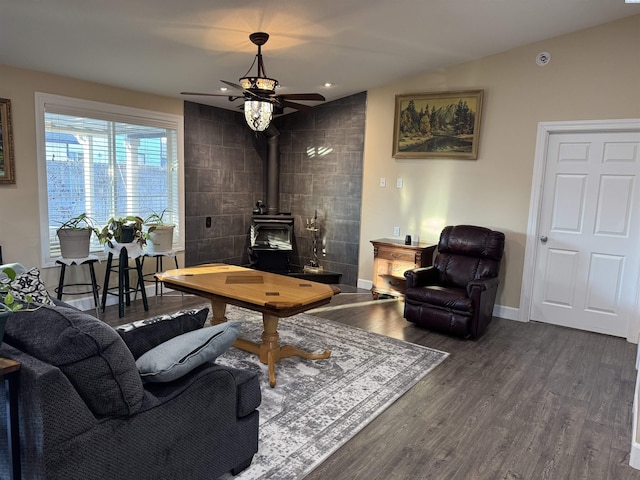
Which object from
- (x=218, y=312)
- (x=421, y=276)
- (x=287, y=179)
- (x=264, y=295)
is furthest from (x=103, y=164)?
(x=421, y=276)

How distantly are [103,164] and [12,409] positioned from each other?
373 centimetres

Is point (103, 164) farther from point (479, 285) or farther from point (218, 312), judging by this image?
point (479, 285)

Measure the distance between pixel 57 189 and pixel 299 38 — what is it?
271 cm

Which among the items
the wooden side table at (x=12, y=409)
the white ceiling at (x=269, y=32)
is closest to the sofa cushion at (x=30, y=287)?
the wooden side table at (x=12, y=409)

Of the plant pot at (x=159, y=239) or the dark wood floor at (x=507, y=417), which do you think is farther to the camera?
the plant pot at (x=159, y=239)

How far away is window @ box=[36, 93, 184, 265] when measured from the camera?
4.19 m

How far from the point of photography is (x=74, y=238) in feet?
13.5

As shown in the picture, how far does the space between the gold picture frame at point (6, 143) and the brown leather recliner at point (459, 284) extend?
12.2 feet

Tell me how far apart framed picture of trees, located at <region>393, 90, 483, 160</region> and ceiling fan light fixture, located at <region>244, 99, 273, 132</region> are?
92.7 inches

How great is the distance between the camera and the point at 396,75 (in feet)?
16.7

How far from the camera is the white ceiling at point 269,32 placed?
3057 millimetres

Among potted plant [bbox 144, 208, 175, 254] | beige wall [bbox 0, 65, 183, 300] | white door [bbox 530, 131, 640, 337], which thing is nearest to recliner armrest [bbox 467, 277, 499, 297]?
white door [bbox 530, 131, 640, 337]

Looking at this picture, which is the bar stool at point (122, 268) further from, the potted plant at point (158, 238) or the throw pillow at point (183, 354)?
the throw pillow at point (183, 354)

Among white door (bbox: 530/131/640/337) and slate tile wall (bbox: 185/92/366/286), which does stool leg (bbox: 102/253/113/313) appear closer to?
slate tile wall (bbox: 185/92/366/286)
